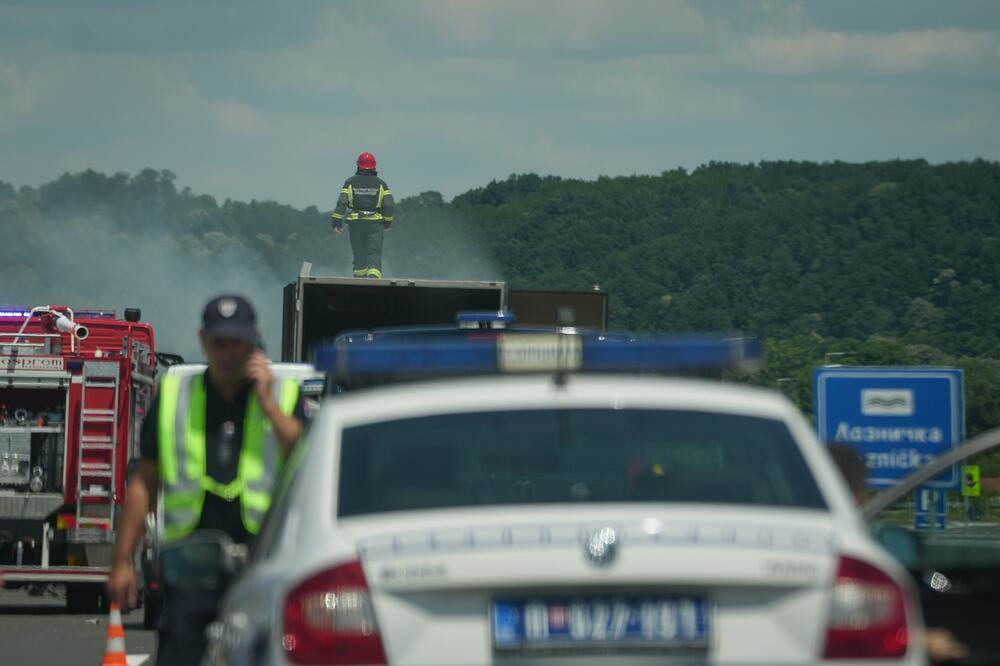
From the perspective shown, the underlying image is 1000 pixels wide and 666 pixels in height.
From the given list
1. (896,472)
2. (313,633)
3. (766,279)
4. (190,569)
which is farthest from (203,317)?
(766,279)

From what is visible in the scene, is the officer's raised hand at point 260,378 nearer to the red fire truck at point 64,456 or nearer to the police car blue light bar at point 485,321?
the police car blue light bar at point 485,321

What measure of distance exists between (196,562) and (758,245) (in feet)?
531

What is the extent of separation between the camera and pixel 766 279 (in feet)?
511

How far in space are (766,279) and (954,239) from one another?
17.0 metres

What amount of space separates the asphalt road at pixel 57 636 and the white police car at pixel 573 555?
8782 millimetres

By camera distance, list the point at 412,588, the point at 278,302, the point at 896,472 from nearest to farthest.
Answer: the point at 412,588
the point at 896,472
the point at 278,302

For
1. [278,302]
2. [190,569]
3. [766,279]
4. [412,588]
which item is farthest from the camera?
[766,279]

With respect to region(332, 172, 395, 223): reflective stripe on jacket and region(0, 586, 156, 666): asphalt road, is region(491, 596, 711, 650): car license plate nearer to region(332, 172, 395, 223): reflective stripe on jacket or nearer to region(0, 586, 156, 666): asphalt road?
region(0, 586, 156, 666): asphalt road

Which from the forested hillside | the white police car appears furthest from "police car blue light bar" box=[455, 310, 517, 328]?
the forested hillside

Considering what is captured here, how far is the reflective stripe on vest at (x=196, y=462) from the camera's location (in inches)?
265

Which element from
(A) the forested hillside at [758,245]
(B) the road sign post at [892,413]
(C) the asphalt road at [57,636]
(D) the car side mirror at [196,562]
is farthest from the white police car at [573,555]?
(A) the forested hillside at [758,245]

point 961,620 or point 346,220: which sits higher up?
point 346,220

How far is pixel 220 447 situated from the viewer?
6.80 meters

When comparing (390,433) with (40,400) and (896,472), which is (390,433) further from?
(40,400)
